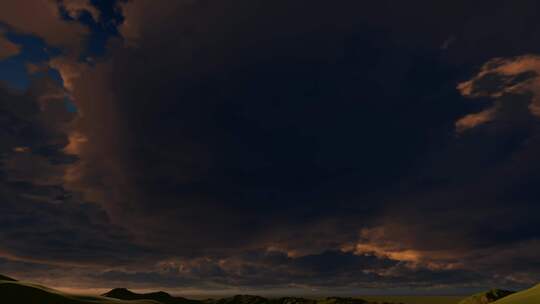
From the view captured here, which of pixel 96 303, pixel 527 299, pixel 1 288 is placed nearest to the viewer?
pixel 527 299

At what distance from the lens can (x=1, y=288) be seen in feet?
547

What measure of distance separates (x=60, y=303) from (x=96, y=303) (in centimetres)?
1397

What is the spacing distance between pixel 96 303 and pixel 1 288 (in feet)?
115

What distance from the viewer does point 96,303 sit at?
183 meters

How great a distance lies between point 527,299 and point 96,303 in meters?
163

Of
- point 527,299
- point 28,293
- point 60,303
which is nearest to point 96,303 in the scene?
point 60,303

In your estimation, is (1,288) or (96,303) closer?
(1,288)

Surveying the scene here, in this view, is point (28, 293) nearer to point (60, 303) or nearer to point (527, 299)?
point (60, 303)

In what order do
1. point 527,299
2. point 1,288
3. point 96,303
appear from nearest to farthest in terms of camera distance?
point 527,299 < point 1,288 < point 96,303

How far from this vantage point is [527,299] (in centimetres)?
7094

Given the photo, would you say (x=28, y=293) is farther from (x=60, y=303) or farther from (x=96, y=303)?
(x=96, y=303)

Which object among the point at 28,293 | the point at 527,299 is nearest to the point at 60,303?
the point at 28,293

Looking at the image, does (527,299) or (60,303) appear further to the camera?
(60,303)

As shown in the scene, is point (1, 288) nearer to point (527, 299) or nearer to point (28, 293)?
point (28, 293)
